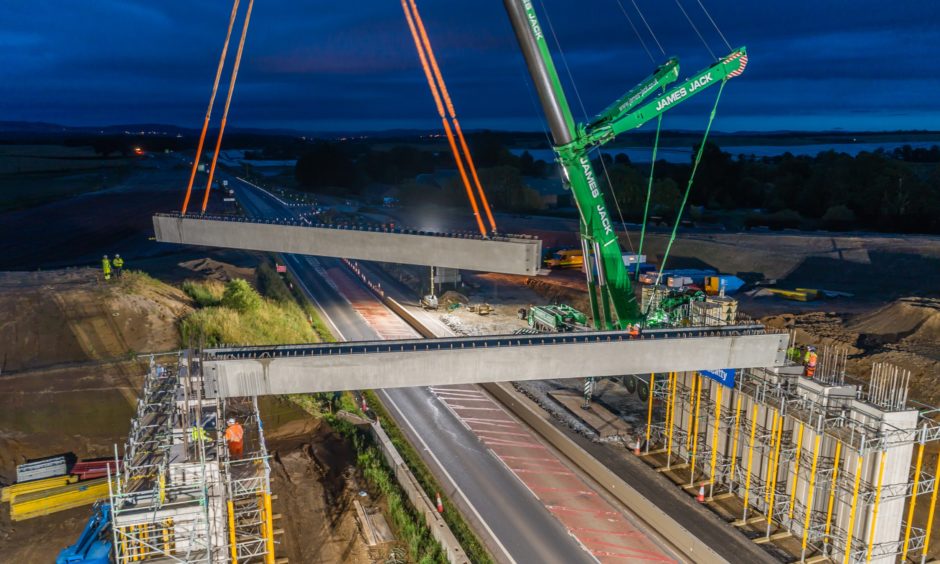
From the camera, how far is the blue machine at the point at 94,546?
57.0ft

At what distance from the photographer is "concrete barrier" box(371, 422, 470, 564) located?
67.3 feet

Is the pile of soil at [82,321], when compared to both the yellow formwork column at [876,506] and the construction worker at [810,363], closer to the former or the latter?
the construction worker at [810,363]

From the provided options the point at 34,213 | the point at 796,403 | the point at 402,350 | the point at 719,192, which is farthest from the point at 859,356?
the point at 34,213

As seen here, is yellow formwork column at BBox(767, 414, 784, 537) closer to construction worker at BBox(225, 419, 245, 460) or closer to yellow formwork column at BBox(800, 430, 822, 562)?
yellow formwork column at BBox(800, 430, 822, 562)

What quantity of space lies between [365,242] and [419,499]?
11056 millimetres

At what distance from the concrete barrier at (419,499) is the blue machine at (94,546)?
31.1 feet

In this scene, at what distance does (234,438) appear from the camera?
17625mm

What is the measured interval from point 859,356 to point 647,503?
17.9 m

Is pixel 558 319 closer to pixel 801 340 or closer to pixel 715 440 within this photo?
pixel 715 440

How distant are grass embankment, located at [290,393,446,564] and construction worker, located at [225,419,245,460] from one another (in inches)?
260

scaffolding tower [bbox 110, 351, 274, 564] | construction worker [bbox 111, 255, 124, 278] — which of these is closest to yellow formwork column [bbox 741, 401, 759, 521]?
scaffolding tower [bbox 110, 351, 274, 564]

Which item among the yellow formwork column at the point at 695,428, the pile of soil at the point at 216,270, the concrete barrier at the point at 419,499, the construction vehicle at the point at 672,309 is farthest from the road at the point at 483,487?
the pile of soil at the point at 216,270

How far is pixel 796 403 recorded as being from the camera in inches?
859

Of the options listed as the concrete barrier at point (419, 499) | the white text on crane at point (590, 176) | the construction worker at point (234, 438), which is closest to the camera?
the construction worker at point (234, 438)
